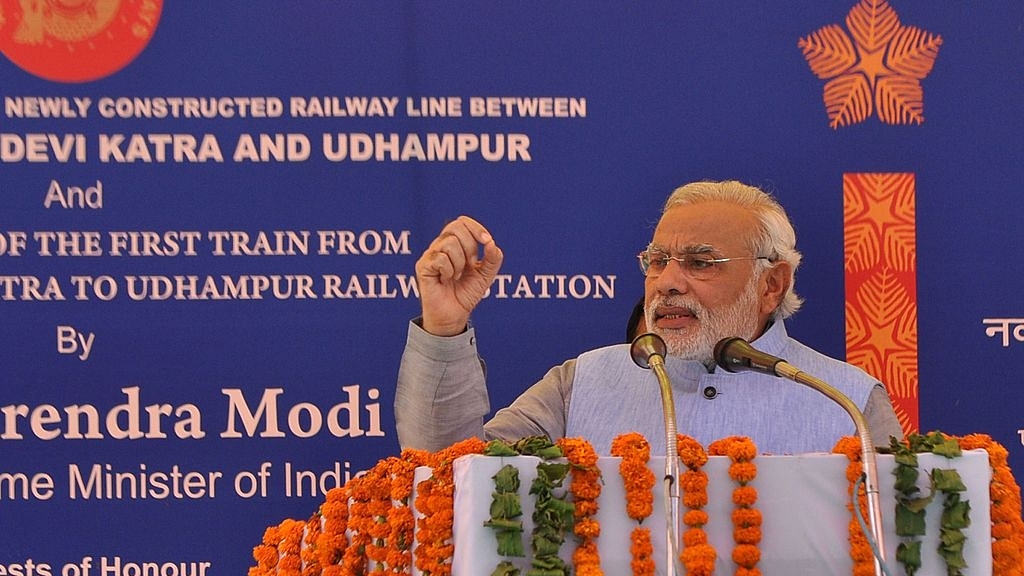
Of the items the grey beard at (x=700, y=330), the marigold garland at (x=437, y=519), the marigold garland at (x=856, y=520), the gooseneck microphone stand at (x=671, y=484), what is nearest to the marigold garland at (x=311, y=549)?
the marigold garland at (x=437, y=519)

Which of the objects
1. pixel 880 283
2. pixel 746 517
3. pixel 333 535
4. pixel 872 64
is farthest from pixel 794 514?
pixel 872 64

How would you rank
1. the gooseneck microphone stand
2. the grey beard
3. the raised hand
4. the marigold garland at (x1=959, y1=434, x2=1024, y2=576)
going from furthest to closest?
1. the grey beard
2. the raised hand
3. the marigold garland at (x1=959, y1=434, x2=1024, y2=576)
4. the gooseneck microphone stand

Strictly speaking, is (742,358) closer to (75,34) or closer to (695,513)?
(695,513)

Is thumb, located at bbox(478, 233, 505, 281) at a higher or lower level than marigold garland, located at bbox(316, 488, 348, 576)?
higher

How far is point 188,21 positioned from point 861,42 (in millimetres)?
1896

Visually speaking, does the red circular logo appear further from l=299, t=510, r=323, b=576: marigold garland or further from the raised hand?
l=299, t=510, r=323, b=576: marigold garland

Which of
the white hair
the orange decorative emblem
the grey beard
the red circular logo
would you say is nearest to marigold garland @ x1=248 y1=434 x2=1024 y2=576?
the grey beard

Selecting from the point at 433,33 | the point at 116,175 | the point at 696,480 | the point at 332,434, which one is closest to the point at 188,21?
the point at 116,175

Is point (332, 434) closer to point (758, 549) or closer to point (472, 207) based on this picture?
point (472, 207)

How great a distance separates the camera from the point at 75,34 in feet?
11.2

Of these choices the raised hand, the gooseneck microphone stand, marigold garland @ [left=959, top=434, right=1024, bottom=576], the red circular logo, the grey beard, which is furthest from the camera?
the red circular logo

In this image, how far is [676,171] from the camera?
11.5 feet

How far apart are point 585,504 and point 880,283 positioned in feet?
6.49

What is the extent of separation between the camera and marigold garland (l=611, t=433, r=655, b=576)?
1762 mm
